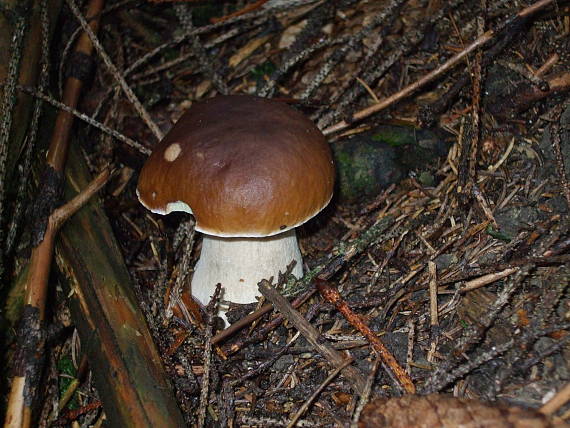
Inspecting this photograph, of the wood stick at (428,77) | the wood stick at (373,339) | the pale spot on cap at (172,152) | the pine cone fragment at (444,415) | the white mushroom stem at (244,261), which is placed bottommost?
the pine cone fragment at (444,415)

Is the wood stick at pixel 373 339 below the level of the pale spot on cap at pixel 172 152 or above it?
below

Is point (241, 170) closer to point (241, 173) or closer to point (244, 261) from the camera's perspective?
point (241, 173)

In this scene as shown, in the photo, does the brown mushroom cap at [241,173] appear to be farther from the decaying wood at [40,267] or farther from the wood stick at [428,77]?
the wood stick at [428,77]

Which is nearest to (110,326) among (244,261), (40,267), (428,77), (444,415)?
(40,267)

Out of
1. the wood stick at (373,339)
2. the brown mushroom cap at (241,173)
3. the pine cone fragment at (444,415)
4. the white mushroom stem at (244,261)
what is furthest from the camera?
the white mushroom stem at (244,261)

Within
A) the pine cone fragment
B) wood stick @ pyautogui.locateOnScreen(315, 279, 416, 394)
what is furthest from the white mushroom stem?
the pine cone fragment

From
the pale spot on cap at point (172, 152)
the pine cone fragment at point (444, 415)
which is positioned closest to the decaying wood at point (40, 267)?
the pale spot on cap at point (172, 152)

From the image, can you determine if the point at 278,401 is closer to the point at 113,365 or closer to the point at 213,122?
the point at 113,365
